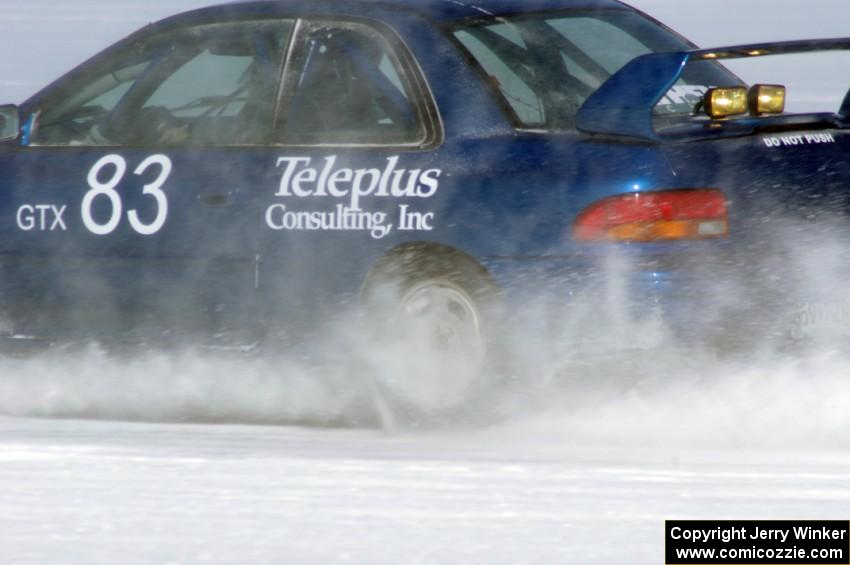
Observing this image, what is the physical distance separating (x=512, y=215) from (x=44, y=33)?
16.6 meters

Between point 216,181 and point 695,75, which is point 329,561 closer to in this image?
point 216,181

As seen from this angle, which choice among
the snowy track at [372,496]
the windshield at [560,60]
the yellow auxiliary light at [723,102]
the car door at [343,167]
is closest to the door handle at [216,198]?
the car door at [343,167]

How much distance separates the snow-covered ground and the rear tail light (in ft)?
1.28

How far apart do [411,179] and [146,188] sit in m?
1.05

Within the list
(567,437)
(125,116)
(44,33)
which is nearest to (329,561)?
(567,437)

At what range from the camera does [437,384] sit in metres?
6.50

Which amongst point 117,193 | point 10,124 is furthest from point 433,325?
point 10,124

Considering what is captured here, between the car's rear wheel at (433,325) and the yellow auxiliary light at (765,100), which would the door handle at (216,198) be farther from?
the yellow auxiliary light at (765,100)

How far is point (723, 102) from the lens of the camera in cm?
616

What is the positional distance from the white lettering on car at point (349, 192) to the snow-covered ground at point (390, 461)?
51 cm

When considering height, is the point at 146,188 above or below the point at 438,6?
below

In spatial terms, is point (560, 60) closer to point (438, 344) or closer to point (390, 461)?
point (438, 344)

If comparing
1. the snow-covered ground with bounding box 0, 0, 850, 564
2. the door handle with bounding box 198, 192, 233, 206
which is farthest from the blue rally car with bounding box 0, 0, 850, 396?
the snow-covered ground with bounding box 0, 0, 850, 564

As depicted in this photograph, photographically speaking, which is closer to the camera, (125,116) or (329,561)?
(329,561)
